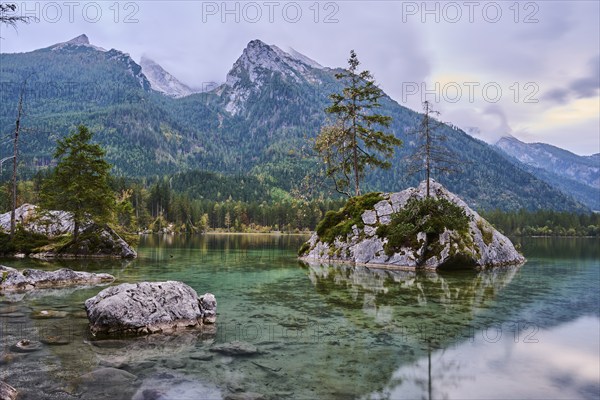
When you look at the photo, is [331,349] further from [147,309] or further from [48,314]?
[48,314]

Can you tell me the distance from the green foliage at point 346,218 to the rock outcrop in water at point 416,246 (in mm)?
237

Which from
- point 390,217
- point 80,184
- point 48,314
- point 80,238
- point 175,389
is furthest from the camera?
point 80,238

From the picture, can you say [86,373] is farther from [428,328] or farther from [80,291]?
[80,291]

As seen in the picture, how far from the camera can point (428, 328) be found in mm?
13992

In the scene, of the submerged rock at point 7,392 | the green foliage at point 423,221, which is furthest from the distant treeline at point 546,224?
the submerged rock at point 7,392

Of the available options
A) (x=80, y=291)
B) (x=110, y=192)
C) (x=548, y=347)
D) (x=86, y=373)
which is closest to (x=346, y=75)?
(x=110, y=192)

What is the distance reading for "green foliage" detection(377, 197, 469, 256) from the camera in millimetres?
34656

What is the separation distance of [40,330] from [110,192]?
3089 centimetres

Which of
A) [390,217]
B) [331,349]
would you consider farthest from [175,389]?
[390,217]

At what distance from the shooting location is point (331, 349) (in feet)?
37.5

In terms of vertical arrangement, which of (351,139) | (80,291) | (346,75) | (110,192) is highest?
(346,75)

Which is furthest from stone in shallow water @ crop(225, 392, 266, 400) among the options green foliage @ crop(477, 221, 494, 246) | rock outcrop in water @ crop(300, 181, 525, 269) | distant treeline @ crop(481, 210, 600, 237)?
distant treeline @ crop(481, 210, 600, 237)

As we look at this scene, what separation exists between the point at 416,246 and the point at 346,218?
9419 millimetres

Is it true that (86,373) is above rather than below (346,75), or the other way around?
below
